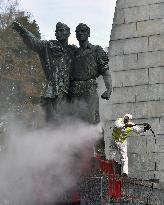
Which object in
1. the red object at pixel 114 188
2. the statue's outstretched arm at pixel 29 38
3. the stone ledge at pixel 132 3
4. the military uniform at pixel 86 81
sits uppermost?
the stone ledge at pixel 132 3

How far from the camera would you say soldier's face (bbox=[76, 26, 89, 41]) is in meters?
9.09

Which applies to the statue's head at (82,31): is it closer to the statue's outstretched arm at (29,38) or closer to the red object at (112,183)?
the statue's outstretched arm at (29,38)

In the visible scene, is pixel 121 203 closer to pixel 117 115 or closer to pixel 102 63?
pixel 102 63

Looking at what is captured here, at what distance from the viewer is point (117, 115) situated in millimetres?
13594

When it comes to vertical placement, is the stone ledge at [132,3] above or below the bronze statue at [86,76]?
above

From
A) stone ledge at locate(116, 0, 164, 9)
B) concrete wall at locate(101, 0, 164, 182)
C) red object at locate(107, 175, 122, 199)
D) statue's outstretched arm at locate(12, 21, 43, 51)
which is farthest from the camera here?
stone ledge at locate(116, 0, 164, 9)

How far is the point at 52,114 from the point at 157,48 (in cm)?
526

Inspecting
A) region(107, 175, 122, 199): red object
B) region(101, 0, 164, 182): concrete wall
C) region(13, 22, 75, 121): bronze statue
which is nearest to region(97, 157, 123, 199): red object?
region(107, 175, 122, 199): red object

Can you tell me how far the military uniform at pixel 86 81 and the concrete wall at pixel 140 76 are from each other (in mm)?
4190

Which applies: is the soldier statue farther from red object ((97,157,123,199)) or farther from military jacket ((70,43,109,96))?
red object ((97,157,123,199))

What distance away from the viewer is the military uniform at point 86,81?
891 cm

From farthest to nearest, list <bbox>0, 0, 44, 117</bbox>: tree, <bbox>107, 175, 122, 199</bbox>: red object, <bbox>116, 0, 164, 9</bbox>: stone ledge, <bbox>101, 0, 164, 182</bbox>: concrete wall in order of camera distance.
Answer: <bbox>0, 0, 44, 117</bbox>: tree, <bbox>116, 0, 164, 9</bbox>: stone ledge, <bbox>101, 0, 164, 182</bbox>: concrete wall, <bbox>107, 175, 122, 199</bbox>: red object

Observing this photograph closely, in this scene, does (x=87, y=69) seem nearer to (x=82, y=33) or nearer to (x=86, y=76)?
(x=86, y=76)

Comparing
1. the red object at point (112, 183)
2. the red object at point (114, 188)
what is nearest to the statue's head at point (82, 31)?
the red object at point (112, 183)
